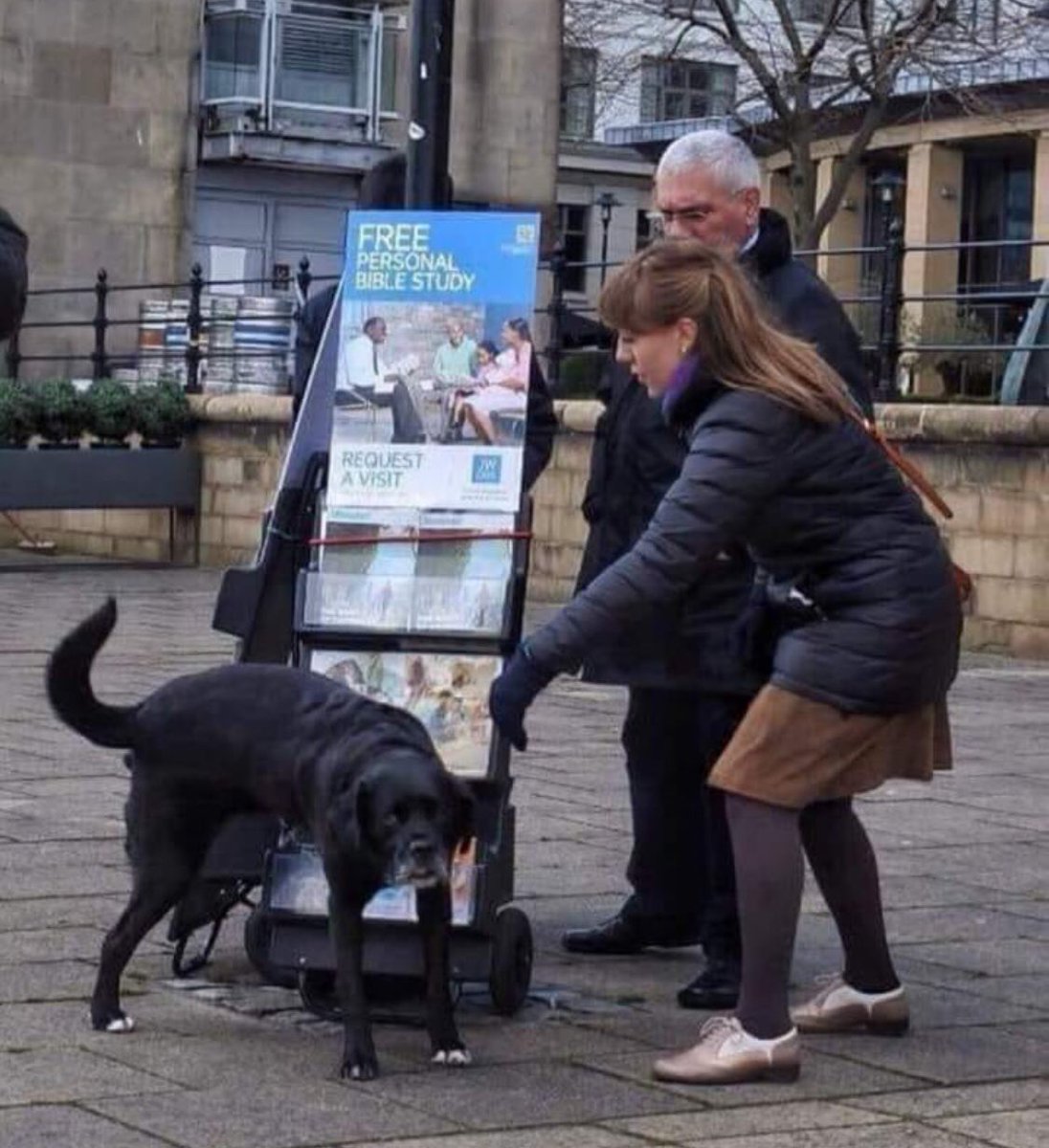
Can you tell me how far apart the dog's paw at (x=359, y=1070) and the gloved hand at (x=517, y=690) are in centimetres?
72

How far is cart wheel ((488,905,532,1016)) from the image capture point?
20.1 ft

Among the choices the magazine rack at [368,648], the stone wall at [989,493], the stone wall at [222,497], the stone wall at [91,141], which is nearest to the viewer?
the magazine rack at [368,648]

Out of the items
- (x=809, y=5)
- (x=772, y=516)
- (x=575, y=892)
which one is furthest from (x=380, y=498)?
(x=809, y=5)

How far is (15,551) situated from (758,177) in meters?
16.6

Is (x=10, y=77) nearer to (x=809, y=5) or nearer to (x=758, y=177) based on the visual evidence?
(x=758, y=177)

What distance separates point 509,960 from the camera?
20.1 ft

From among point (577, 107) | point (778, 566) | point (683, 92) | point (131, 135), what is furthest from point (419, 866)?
point (683, 92)

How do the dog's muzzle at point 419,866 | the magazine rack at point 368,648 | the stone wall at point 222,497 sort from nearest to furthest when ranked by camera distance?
the dog's muzzle at point 419,866
the magazine rack at point 368,648
the stone wall at point 222,497

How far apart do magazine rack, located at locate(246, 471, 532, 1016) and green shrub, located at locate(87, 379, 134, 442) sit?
14.9 meters

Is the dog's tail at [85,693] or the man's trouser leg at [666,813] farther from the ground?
the dog's tail at [85,693]

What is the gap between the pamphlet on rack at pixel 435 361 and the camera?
621 centimetres

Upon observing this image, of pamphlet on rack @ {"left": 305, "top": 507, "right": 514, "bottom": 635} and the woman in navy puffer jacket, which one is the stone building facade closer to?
pamphlet on rack @ {"left": 305, "top": 507, "right": 514, "bottom": 635}

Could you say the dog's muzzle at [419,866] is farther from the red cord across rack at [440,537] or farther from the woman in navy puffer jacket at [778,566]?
the red cord across rack at [440,537]

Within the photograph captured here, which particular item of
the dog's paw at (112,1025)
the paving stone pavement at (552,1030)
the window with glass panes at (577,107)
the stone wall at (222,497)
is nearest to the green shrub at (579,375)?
the stone wall at (222,497)
